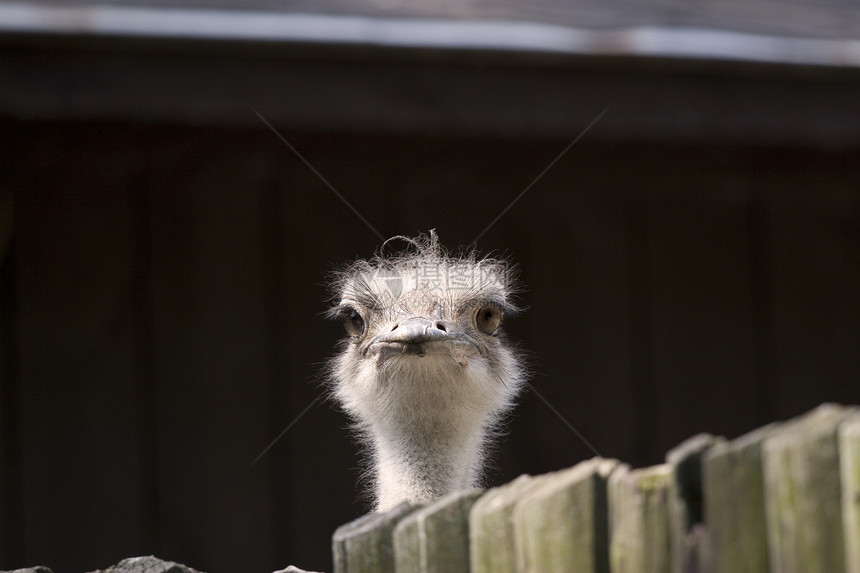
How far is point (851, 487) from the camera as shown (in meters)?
0.90

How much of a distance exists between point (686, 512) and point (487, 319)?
181 cm

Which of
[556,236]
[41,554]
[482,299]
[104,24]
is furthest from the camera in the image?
[556,236]

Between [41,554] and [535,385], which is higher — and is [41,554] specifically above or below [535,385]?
below

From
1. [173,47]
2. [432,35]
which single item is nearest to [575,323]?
[432,35]

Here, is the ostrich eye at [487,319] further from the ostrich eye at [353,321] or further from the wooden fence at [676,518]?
the wooden fence at [676,518]

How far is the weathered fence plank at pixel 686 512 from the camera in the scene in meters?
0.94

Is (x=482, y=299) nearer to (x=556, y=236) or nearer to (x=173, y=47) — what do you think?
(x=173, y=47)

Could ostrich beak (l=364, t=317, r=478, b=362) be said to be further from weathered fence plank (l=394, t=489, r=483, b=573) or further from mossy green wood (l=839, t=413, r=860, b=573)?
mossy green wood (l=839, t=413, r=860, b=573)

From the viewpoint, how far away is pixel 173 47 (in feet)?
8.48

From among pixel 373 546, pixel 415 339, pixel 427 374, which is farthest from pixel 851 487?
pixel 427 374

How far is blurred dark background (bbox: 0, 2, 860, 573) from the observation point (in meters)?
3.85

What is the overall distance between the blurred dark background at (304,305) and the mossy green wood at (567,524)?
2.52 m

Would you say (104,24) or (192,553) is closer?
(104,24)

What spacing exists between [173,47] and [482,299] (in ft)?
3.12
